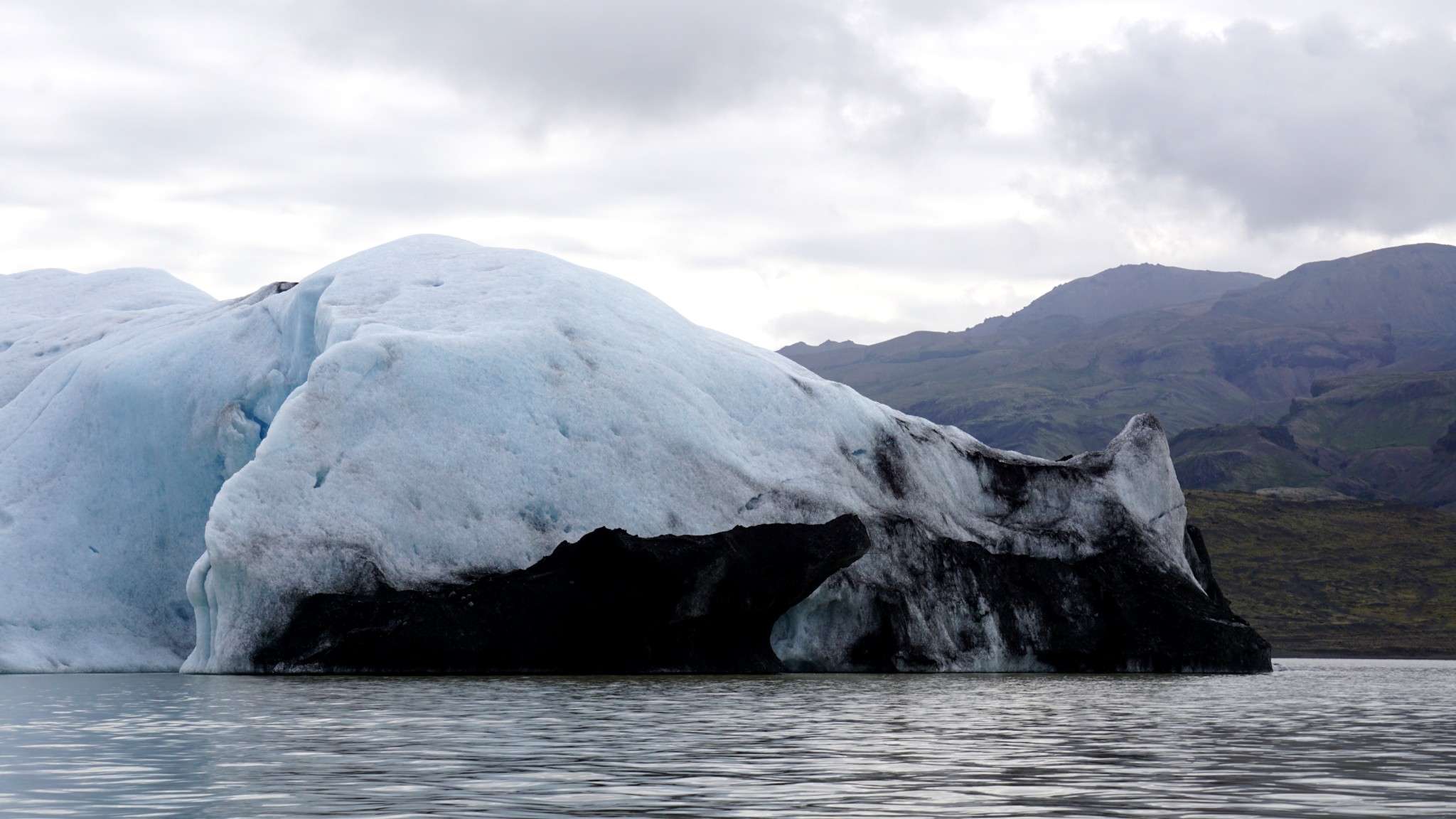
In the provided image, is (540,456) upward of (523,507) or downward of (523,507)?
upward

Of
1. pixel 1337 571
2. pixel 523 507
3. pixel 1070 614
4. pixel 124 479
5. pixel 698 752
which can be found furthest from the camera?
pixel 1337 571

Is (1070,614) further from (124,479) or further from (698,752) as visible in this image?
(698,752)

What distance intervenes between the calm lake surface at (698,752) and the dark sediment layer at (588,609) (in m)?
2.70

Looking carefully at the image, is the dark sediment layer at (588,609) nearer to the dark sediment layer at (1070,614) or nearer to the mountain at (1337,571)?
the dark sediment layer at (1070,614)

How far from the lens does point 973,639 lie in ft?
99.5

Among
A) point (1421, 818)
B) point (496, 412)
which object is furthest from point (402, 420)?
point (1421, 818)

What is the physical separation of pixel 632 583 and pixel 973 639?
337 inches

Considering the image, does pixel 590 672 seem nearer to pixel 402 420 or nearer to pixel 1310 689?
pixel 402 420

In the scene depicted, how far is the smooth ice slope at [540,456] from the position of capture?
25.0 m

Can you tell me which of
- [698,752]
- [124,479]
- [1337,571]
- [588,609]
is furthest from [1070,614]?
[1337,571]

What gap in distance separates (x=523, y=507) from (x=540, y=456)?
1.11 meters

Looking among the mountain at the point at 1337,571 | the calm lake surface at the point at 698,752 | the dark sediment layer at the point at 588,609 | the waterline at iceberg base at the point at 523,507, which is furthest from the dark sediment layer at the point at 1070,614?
the mountain at the point at 1337,571

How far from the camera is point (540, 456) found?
27422 millimetres

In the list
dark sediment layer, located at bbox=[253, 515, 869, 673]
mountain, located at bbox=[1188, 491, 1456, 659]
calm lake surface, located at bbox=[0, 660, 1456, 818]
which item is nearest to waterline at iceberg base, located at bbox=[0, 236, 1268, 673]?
dark sediment layer, located at bbox=[253, 515, 869, 673]
